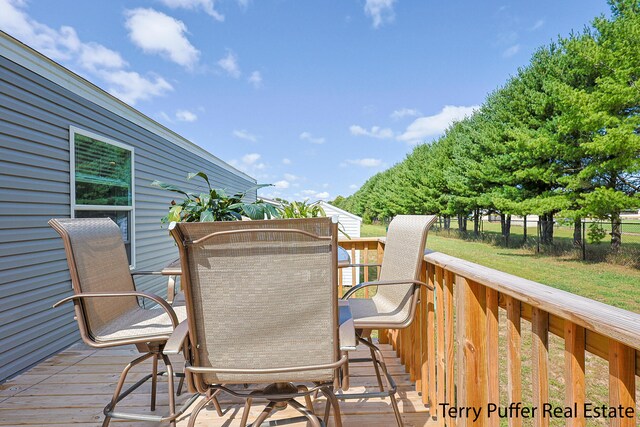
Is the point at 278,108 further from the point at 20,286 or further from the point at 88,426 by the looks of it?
the point at 88,426

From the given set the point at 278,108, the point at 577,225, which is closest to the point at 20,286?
the point at 577,225

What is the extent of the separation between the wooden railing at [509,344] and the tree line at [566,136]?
371 inches

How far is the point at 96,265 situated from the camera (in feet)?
5.87

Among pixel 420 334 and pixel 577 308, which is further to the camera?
pixel 420 334

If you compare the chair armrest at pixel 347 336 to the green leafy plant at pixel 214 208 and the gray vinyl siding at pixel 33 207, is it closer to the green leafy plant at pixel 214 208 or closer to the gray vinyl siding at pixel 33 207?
the green leafy plant at pixel 214 208

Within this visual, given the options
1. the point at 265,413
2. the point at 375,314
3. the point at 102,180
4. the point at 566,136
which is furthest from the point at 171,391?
the point at 566,136

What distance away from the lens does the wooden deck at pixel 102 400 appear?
6.40 feet

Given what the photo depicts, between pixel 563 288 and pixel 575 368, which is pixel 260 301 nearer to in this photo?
pixel 575 368

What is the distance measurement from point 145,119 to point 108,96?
36.6 inches

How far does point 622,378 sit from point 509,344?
A: 47cm

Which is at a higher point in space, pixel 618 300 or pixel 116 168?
pixel 116 168

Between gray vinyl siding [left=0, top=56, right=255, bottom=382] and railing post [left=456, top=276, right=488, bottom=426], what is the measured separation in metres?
3.46

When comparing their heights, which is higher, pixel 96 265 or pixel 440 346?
pixel 96 265

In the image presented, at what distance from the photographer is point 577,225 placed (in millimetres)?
11422
